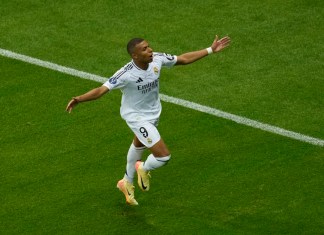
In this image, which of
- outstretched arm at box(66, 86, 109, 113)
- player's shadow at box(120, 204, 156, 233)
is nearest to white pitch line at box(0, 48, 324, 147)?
player's shadow at box(120, 204, 156, 233)

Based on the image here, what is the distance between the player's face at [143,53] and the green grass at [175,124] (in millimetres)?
1983

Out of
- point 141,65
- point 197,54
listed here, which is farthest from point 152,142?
point 197,54

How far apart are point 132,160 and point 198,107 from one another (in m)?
2.79

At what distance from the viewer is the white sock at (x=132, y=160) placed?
1405 cm

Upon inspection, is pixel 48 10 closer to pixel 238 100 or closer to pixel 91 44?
pixel 91 44

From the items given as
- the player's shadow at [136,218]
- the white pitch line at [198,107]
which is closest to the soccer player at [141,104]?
the player's shadow at [136,218]

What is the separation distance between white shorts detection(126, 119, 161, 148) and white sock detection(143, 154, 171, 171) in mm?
212

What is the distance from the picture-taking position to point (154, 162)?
13.6m

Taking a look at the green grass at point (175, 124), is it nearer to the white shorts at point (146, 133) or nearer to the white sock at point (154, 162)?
the white sock at point (154, 162)

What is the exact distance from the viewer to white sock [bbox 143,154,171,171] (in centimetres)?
1356

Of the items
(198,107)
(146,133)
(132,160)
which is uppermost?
(146,133)

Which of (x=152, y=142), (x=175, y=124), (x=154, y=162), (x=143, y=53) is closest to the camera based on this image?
(x=143, y=53)

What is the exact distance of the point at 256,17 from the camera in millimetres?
19500

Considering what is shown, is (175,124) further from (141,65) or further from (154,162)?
(141,65)
